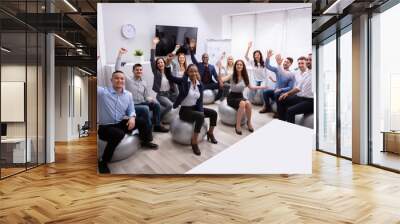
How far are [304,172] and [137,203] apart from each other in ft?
9.64

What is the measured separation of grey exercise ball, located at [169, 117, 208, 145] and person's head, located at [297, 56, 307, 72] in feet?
6.21

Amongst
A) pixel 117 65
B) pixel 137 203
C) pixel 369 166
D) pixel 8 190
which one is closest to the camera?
pixel 137 203

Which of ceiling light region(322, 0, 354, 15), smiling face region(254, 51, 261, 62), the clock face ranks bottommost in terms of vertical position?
smiling face region(254, 51, 261, 62)

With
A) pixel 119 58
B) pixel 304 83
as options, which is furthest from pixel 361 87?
pixel 119 58

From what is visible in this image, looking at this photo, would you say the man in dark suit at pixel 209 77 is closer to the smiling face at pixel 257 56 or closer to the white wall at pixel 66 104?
the smiling face at pixel 257 56

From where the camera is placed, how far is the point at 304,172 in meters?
6.10

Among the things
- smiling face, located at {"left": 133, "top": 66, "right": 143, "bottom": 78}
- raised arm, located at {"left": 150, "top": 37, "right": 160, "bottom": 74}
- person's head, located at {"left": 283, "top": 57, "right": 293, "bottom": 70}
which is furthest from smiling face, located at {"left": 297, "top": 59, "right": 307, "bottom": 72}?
smiling face, located at {"left": 133, "top": 66, "right": 143, "bottom": 78}

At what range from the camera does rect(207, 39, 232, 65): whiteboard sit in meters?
6.09

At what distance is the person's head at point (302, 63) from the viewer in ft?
20.1

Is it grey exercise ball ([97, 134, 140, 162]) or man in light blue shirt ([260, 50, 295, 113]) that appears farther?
man in light blue shirt ([260, 50, 295, 113])

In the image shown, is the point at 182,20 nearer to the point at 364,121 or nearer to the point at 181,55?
the point at 181,55

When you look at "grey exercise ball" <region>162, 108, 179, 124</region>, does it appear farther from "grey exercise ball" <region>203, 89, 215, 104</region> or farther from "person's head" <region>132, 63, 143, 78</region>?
"person's head" <region>132, 63, 143, 78</region>

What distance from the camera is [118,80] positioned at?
600 centimetres

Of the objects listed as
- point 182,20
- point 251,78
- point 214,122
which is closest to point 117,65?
point 182,20
